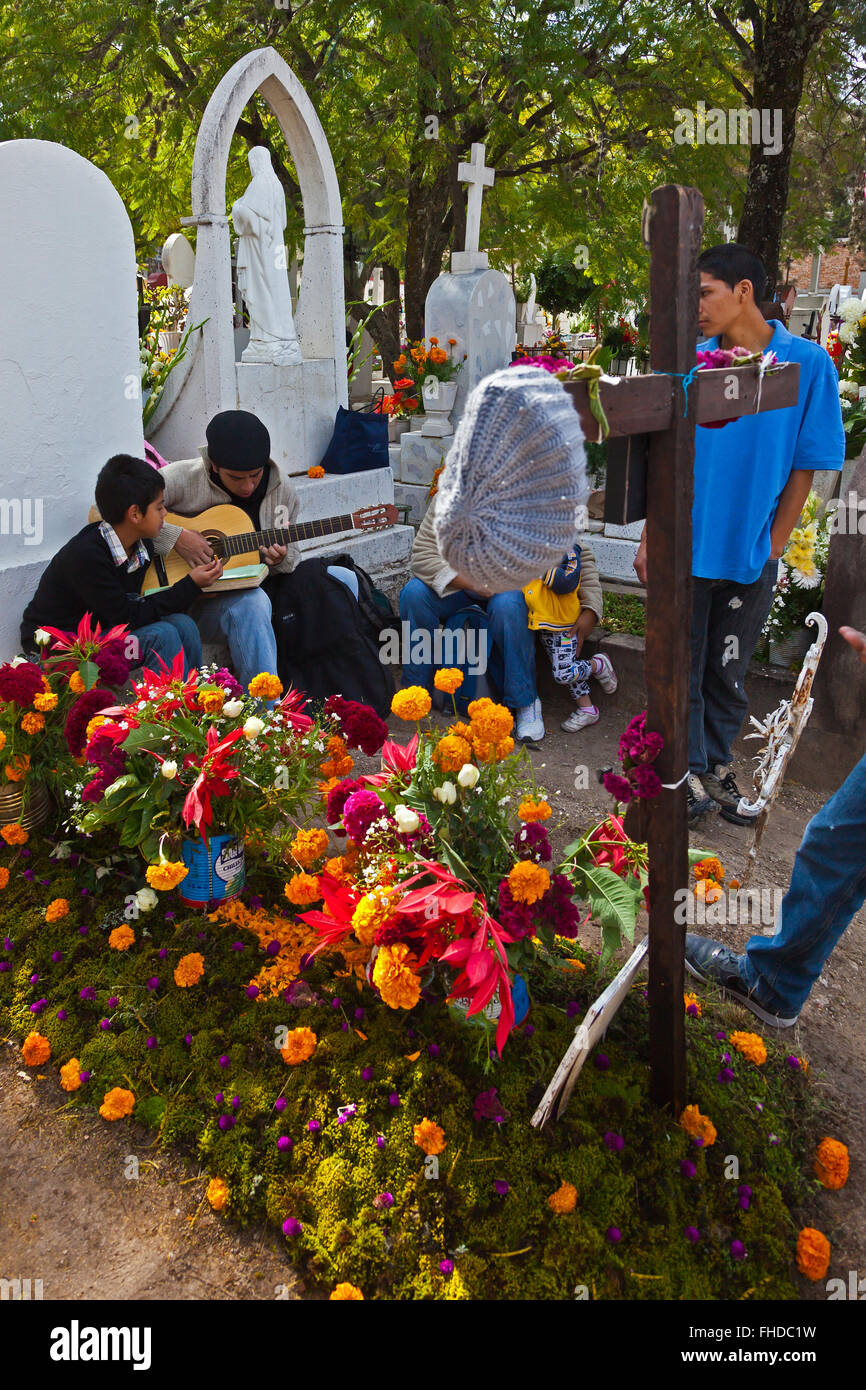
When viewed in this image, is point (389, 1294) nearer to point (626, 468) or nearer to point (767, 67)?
point (626, 468)

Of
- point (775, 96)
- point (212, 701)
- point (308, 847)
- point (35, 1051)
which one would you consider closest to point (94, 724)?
point (212, 701)

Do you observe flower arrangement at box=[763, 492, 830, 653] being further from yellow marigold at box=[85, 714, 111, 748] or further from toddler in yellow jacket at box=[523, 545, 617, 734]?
yellow marigold at box=[85, 714, 111, 748]

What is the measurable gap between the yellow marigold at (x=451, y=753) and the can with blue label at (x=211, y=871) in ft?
2.73

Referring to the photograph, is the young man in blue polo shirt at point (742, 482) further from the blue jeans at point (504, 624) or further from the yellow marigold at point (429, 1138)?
the yellow marigold at point (429, 1138)

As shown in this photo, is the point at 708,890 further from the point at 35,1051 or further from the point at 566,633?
the point at 566,633

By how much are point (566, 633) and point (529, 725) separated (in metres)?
0.48

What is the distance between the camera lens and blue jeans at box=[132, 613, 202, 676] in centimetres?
341

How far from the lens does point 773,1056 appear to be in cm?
231

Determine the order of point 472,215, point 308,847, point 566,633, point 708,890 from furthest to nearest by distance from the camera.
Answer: point 472,215, point 566,633, point 708,890, point 308,847

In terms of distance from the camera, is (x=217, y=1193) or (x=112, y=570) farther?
(x=112, y=570)

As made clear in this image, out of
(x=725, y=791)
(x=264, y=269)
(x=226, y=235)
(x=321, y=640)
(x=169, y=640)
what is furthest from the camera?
(x=264, y=269)

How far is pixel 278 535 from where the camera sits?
4.03m

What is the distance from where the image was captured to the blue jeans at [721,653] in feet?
11.7
